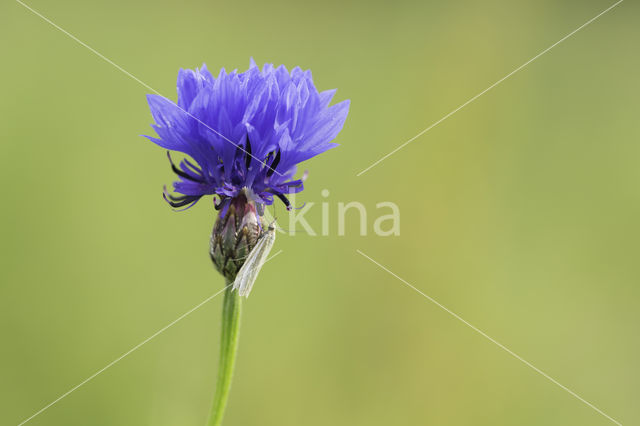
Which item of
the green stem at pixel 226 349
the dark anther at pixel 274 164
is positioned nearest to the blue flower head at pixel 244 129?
the dark anther at pixel 274 164

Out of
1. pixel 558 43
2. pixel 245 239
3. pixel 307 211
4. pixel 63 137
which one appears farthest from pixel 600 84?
pixel 63 137

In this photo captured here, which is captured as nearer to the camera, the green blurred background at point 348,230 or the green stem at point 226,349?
the green stem at point 226,349

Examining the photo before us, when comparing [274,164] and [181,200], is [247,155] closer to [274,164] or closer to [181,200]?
[274,164]

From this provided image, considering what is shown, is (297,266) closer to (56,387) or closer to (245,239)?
(56,387)

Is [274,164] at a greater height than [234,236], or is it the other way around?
[274,164]

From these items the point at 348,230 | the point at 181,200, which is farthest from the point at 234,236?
the point at 348,230

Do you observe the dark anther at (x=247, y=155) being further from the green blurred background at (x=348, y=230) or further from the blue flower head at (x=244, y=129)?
the green blurred background at (x=348, y=230)

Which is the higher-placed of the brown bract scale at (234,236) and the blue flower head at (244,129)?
the blue flower head at (244,129)
